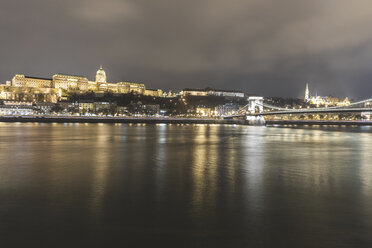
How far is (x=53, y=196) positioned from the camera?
6988 mm

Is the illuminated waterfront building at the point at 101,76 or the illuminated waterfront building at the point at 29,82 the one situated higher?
the illuminated waterfront building at the point at 101,76

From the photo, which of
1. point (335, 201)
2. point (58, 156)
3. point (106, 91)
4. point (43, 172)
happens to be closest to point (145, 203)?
point (335, 201)

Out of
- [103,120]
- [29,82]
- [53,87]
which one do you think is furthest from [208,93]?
[103,120]

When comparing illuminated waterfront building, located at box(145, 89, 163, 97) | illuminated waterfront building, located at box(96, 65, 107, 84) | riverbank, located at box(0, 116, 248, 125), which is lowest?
riverbank, located at box(0, 116, 248, 125)

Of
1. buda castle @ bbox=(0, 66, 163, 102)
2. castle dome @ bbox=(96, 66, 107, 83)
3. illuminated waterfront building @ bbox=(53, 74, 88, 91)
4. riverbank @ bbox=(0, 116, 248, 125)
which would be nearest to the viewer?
riverbank @ bbox=(0, 116, 248, 125)

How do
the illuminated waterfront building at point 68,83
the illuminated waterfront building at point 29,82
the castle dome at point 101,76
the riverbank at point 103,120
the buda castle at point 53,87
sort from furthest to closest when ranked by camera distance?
the castle dome at point 101,76, the illuminated waterfront building at point 68,83, the illuminated waterfront building at point 29,82, the buda castle at point 53,87, the riverbank at point 103,120

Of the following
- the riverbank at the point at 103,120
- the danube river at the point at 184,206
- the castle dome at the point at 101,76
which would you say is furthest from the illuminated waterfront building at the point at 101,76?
the danube river at the point at 184,206

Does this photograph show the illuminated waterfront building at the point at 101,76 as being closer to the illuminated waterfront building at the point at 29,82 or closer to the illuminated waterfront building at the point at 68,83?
the illuminated waterfront building at the point at 68,83

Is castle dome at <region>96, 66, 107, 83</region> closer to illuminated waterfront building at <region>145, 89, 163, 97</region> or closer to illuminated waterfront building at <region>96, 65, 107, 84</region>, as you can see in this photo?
illuminated waterfront building at <region>96, 65, 107, 84</region>

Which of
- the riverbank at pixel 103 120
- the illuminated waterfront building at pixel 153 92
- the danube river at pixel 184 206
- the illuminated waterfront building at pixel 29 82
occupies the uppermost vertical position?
the illuminated waterfront building at pixel 29 82

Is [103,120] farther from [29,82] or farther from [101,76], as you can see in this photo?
[101,76]

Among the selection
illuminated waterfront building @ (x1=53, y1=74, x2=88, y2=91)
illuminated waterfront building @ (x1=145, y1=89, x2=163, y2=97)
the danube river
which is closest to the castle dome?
illuminated waterfront building @ (x1=53, y1=74, x2=88, y2=91)

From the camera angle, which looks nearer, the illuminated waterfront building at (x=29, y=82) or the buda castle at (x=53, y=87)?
the buda castle at (x=53, y=87)

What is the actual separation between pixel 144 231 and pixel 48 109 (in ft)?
301
